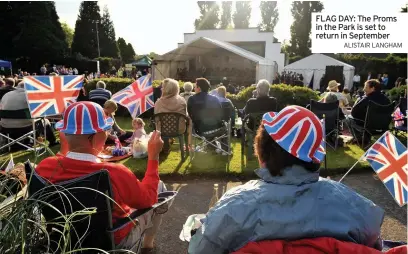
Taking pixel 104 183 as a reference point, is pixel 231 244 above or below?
below

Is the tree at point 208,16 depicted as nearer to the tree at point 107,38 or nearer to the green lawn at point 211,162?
the tree at point 107,38

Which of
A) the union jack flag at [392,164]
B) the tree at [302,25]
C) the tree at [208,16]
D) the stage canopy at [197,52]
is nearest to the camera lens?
the union jack flag at [392,164]

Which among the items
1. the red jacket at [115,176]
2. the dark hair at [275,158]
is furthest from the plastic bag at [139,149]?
the dark hair at [275,158]

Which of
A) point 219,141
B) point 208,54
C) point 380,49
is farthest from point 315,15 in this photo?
point 208,54

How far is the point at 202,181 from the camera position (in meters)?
5.20

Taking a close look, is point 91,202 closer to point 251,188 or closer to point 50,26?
point 251,188

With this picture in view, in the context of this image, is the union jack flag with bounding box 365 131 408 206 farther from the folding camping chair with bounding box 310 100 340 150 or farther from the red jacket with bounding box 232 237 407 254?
the folding camping chair with bounding box 310 100 340 150

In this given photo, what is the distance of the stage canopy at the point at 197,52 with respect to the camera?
21.6 m

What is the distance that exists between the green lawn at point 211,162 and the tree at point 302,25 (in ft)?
155

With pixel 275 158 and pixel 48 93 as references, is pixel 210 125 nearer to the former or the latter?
pixel 48 93

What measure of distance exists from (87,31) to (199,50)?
99.5ft

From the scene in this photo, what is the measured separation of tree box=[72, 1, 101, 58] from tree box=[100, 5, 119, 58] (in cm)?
145

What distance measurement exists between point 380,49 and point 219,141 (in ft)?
10.4
